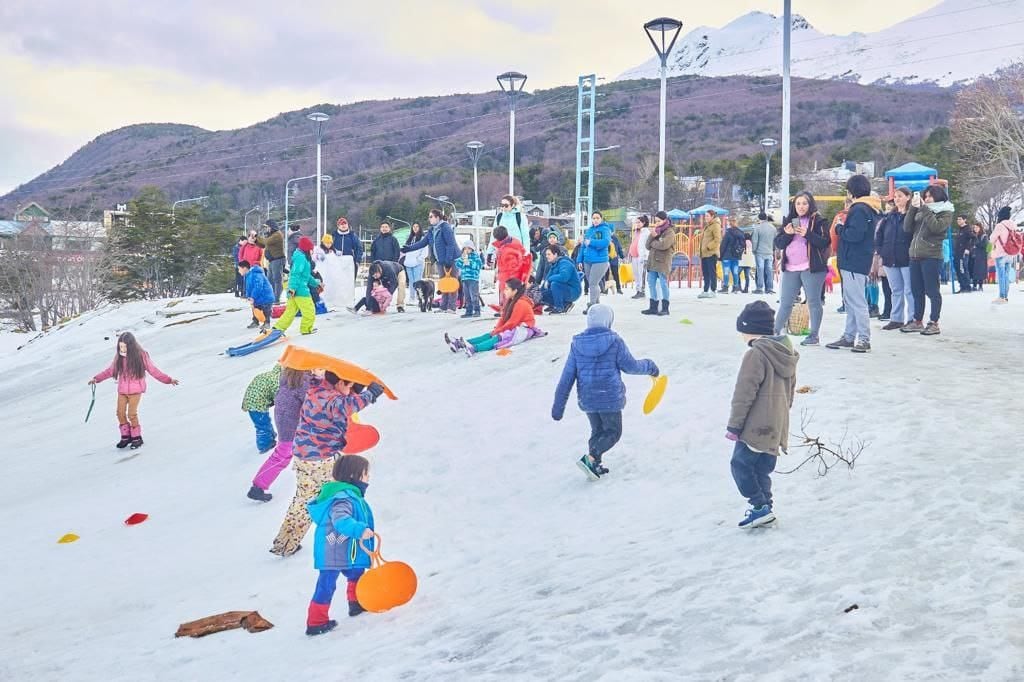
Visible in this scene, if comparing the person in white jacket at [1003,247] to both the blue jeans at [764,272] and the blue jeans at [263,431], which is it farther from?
the blue jeans at [263,431]

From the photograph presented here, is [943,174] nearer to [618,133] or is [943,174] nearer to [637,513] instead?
[637,513]

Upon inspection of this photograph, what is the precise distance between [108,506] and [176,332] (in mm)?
12022

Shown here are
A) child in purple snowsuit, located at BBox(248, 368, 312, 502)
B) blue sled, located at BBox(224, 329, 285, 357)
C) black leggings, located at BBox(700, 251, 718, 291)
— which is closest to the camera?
child in purple snowsuit, located at BBox(248, 368, 312, 502)

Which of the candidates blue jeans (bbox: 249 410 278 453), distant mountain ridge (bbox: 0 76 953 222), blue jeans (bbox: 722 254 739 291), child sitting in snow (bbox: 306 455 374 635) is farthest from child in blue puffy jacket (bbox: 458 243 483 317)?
distant mountain ridge (bbox: 0 76 953 222)

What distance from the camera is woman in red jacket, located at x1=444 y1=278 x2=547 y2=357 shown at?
12.7 m

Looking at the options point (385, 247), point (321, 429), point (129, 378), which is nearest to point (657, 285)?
point (385, 247)

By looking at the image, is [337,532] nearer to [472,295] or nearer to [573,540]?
[573,540]

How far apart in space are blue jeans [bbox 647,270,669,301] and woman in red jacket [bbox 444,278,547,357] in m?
2.85

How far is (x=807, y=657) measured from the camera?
4.21 metres

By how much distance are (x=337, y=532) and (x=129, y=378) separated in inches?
272

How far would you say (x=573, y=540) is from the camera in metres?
6.57

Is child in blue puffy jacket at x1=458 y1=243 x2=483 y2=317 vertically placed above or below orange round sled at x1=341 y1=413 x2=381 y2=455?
above

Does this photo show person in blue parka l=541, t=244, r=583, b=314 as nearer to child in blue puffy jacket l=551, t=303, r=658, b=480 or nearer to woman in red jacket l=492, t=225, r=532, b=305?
woman in red jacket l=492, t=225, r=532, b=305

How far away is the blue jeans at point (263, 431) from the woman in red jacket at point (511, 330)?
3.27 meters
